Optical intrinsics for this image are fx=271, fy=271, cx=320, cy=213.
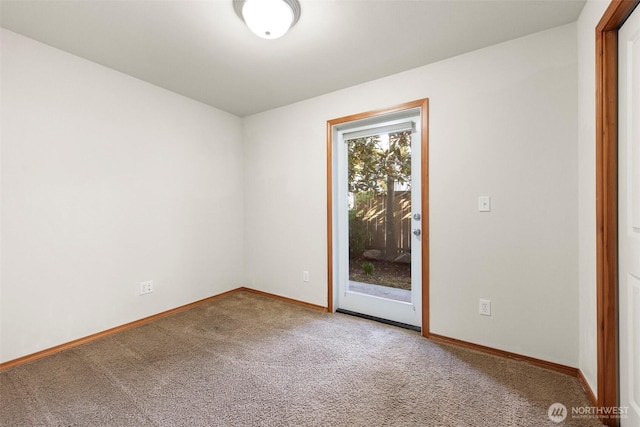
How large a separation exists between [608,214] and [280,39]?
7.38 feet

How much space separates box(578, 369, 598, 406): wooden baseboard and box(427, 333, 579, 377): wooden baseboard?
7cm

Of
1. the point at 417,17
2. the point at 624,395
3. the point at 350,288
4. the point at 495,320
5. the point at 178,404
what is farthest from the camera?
the point at 350,288

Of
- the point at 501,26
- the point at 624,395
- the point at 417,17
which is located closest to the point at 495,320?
the point at 624,395

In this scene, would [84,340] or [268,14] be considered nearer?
[268,14]

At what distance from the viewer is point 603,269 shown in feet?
4.62

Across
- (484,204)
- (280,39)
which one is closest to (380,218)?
(484,204)

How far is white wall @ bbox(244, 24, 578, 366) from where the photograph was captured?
182 cm

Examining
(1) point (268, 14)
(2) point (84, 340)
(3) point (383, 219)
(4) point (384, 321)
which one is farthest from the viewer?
(3) point (383, 219)

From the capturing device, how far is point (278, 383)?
173 centimetres

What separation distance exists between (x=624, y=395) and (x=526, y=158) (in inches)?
55.9

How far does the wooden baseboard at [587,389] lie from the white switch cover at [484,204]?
117 centimetres

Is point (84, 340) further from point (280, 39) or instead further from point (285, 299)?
point (280, 39)

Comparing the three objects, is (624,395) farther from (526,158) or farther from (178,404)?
(178,404)

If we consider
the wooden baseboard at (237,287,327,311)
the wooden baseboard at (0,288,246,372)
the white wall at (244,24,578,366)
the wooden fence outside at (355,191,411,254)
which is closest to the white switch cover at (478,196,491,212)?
the white wall at (244,24,578,366)
